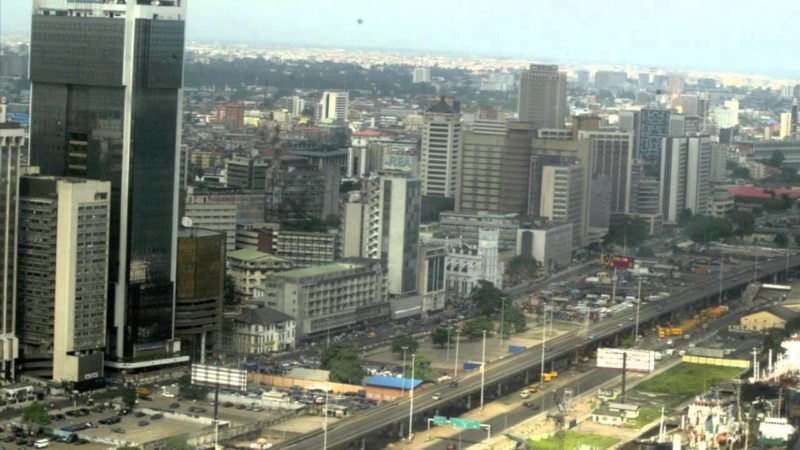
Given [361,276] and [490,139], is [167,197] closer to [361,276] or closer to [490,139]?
[361,276]

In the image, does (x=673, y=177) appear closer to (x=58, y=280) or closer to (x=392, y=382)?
(x=392, y=382)

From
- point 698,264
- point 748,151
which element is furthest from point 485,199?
point 748,151

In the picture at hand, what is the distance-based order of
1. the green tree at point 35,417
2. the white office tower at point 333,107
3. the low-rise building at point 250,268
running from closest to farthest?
1. the green tree at point 35,417
2. the low-rise building at point 250,268
3. the white office tower at point 333,107

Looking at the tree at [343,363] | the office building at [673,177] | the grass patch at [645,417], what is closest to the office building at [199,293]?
the tree at [343,363]

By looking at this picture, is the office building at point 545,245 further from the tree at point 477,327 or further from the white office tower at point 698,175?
the white office tower at point 698,175

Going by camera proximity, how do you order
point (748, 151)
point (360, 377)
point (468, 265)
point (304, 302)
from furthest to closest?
point (748, 151) → point (468, 265) → point (304, 302) → point (360, 377)

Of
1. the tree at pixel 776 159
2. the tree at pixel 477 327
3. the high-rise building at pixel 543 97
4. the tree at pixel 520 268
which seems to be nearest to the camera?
the tree at pixel 477 327

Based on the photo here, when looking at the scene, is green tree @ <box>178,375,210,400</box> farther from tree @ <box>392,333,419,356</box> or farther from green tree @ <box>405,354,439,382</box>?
tree @ <box>392,333,419,356</box>
